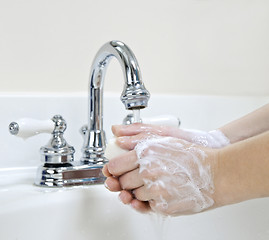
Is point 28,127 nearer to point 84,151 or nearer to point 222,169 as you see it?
point 84,151

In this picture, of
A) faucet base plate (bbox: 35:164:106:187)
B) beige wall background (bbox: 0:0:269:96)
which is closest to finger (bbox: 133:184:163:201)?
faucet base plate (bbox: 35:164:106:187)

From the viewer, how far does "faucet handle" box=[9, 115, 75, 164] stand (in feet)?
2.04

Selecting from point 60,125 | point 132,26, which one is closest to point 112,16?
point 132,26

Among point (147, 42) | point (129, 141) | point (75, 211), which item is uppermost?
point (147, 42)

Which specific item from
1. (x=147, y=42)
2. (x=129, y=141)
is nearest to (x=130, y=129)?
(x=129, y=141)

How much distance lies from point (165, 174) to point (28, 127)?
241mm

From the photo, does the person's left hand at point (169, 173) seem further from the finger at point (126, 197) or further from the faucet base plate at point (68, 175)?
the faucet base plate at point (68, 175)

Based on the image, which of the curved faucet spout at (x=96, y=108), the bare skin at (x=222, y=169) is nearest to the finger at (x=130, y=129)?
the bare skin at (x=222, y=169)

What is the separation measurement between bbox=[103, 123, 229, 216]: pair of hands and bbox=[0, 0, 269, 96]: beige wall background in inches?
12.4

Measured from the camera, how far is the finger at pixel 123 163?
1.68 ft

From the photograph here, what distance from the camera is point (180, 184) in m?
0.50

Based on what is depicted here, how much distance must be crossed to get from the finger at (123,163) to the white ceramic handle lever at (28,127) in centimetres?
16

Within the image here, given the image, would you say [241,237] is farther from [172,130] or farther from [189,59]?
[189,59]

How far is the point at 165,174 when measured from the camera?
0.50 meters
